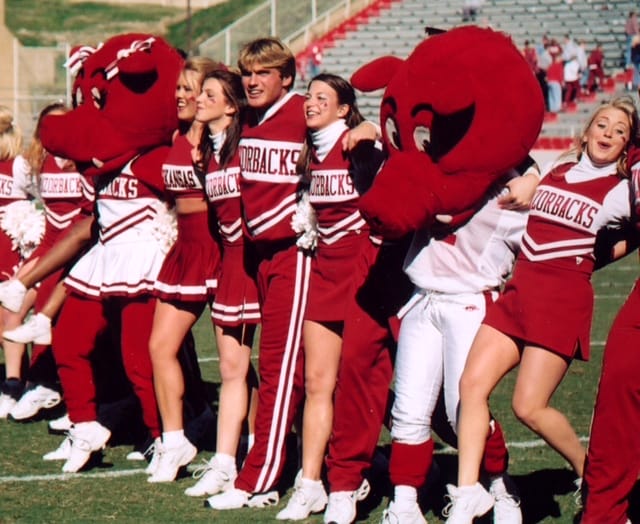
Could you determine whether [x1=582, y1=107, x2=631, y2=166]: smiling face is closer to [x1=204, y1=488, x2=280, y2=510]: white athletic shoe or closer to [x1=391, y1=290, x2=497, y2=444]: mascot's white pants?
[x1=391, y1=290, x2=497, y2=444]: mascot's white pants

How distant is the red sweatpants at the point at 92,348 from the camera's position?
22.7 feet

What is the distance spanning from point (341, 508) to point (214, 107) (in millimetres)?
1959

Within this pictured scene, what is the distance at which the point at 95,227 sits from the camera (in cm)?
729

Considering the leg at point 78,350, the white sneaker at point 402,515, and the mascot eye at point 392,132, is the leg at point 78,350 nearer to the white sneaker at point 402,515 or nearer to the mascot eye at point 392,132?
the white sneaker at point 402,515

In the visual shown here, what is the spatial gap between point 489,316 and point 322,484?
1316 millimetres

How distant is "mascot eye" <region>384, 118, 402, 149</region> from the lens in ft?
17.9

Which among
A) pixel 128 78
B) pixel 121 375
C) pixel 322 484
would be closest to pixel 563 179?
pixel 322 484

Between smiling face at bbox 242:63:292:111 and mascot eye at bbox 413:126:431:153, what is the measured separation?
43.6 inches

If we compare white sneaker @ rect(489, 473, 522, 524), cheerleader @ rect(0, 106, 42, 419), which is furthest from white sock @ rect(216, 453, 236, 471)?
cheerleader @ rect(0, 106, 42, 419)

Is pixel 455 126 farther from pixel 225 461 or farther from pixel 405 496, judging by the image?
pixel 225 461

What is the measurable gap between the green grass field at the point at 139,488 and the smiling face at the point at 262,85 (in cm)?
180

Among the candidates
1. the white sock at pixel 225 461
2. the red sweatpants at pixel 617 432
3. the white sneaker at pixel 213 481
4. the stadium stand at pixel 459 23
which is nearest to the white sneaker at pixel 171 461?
the white sneaker at pixel 213 481

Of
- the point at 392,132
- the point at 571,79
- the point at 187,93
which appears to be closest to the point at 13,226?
the point at 187,93

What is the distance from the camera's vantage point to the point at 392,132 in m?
5.48
